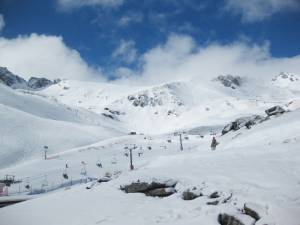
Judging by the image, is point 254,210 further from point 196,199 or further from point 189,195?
point 189,195

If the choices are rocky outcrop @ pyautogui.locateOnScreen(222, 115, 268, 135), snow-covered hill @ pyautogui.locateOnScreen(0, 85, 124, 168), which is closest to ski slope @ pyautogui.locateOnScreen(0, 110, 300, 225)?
rocky outcrop @ pyautogui.locateOnScreen(222, 115, 268, 135)

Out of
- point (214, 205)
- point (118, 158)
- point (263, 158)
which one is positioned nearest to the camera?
point (214, 205)

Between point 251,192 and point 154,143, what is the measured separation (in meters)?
74.0

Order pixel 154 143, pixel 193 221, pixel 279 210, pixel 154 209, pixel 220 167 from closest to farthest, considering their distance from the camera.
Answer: pixel 279 210 → pixel 193 221 → pixel 154 209 → pixel 220 167 → pixel 154 143

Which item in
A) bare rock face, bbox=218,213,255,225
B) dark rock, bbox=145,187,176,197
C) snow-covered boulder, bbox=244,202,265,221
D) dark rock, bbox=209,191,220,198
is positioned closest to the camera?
bare rock face, bbox=218,213,255,225

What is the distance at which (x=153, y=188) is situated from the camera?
18.3m

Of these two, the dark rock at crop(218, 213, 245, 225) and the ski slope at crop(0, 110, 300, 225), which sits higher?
the ski slope at crop(0, 110, 300, 225)

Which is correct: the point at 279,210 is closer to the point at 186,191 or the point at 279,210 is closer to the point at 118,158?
the point at 186,191

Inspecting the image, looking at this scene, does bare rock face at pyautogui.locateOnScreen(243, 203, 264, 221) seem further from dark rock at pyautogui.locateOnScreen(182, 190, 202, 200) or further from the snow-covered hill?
the snow-covered hill

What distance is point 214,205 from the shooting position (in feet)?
47.3

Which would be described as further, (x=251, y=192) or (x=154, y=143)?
(x=154, y=143)

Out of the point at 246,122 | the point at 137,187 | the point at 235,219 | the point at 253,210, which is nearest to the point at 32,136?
the point at 246,122

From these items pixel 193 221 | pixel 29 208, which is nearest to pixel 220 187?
pixel 193 221

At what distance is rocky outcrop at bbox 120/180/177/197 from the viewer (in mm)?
17469
